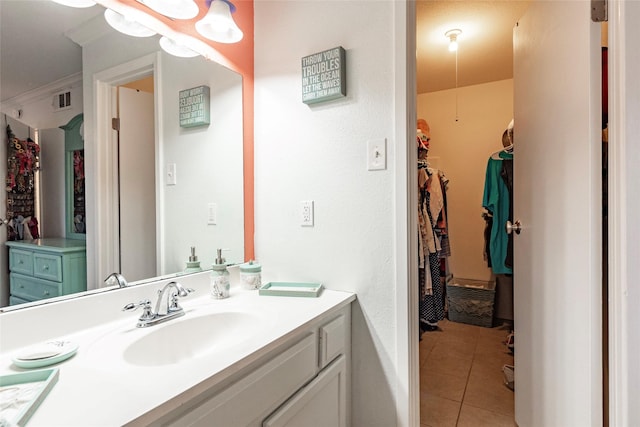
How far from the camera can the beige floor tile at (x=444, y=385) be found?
1.85m

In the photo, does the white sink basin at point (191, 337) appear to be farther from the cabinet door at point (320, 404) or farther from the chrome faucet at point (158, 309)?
the cabinet door at point (320, 404)

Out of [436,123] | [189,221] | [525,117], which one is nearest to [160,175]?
[189,221]

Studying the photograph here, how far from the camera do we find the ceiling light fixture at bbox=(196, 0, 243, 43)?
122cm

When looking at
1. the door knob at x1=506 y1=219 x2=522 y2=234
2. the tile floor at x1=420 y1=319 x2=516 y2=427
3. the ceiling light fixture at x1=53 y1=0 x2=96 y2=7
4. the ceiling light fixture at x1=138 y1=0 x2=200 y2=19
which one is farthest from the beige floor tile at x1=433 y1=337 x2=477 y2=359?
the ceiling light fixture at x1=53 y1=0 x2=96 y2=7

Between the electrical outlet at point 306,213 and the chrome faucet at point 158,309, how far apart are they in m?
0.55

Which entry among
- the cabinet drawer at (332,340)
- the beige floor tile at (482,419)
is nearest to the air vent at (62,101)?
the cabinet drawer at (332,340)

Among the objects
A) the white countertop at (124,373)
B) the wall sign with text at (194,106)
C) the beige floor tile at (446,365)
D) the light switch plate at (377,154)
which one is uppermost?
the wall sign with text at (194,106)

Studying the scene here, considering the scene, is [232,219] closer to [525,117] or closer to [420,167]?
[525,117]

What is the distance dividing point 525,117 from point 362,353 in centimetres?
129

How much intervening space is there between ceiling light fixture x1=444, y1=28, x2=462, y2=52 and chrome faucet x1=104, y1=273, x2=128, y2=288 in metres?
2.41

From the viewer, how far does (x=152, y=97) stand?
4.00 ft

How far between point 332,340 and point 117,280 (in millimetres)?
734

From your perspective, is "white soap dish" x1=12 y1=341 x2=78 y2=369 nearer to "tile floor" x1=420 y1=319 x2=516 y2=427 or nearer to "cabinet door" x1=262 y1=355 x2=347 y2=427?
"cabinet door" x1=262 y1=355 x2=347 y2=427

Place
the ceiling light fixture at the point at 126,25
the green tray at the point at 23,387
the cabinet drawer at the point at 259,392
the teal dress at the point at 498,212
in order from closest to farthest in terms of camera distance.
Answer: the green tray at the point at 23,387, the cabinet drawer at the point at 259,392, the ceiling light fixture at the point at 126,25, the teal dress at the point at 498,212
